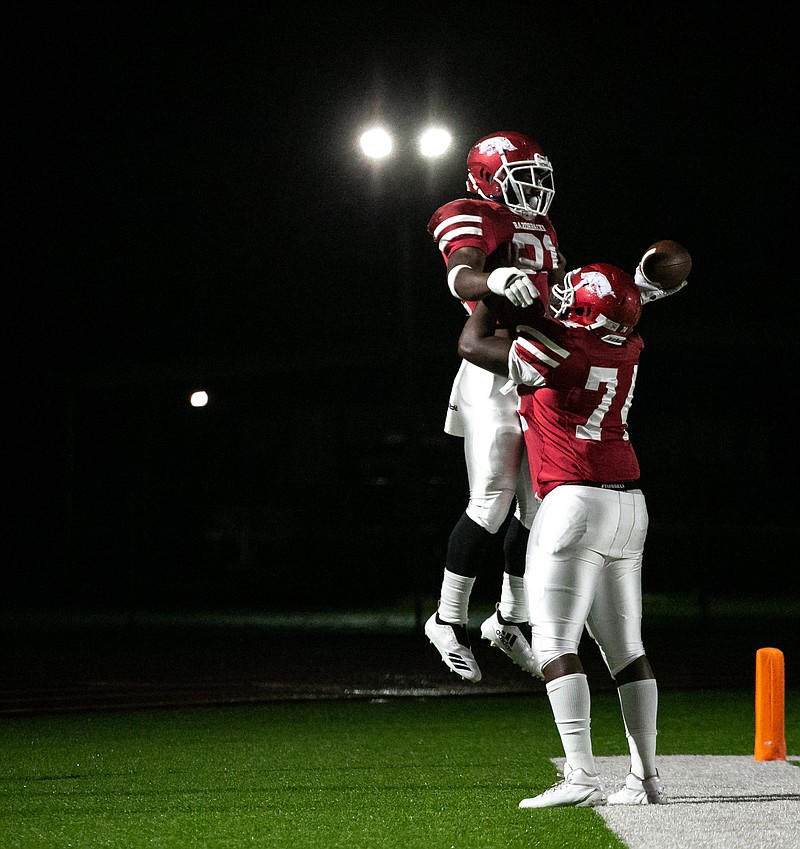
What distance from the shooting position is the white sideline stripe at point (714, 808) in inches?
210

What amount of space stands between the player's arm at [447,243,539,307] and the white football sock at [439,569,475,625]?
1.33 meters

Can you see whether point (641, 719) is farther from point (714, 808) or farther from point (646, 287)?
point (646, 287)

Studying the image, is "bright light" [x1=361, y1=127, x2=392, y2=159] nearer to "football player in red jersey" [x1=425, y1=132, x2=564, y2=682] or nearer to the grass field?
the grass field

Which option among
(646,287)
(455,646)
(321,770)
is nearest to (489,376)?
(646,287)

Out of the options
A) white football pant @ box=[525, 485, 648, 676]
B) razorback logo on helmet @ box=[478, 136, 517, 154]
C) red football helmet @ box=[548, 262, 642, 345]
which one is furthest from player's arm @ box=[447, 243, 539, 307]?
white football pant @ box=[525, 485, 648, 676]

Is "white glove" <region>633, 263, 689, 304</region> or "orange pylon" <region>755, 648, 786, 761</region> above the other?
"white glove" <region>633, 263, 689, 304</region>

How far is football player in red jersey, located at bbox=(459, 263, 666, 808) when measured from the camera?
570 cm

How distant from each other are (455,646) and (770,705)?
2611 millimetres

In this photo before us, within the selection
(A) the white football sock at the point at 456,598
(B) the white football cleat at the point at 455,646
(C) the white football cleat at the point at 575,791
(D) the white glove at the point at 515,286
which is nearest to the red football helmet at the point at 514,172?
(D) the white glove at the point at 515,286

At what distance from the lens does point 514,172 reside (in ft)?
18.8

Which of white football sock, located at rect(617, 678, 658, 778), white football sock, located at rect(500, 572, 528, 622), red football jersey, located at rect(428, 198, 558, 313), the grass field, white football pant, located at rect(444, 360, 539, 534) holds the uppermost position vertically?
red football jersey, located at rect(428, 198, 558, 313)

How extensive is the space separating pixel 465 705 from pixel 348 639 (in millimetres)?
5657

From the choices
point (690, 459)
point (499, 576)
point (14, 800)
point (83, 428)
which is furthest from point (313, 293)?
point (14, 800)

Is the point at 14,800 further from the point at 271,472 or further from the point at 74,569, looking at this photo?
the point at 271,472
